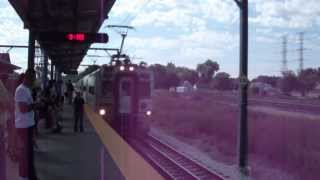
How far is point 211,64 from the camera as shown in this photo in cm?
12669

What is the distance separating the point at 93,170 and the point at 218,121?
66.8ft

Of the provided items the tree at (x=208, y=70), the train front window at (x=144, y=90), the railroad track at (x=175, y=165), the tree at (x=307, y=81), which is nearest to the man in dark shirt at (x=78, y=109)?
the train front window at (x=144, y=90)

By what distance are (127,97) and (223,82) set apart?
89409 mm

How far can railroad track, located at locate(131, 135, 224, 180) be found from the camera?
1399cm

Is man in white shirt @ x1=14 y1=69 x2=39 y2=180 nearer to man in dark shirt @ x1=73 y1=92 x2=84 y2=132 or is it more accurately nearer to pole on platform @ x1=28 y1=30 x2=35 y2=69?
pole on platform @ x1=28 y1=30 x2=35 y2=69

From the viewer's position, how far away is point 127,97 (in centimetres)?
2330

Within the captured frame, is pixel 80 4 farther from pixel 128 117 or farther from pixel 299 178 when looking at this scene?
pixel 299 178

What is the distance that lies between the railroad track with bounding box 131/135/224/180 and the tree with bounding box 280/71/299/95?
7684 cm

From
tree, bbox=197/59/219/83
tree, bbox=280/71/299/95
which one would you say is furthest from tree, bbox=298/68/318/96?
tree, bbox=197/59/219/83

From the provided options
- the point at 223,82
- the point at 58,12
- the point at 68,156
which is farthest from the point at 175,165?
the point at 223,82

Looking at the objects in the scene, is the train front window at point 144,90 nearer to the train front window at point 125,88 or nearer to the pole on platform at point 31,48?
the train front window at point 125,88

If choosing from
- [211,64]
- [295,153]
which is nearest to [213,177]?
[295,153]

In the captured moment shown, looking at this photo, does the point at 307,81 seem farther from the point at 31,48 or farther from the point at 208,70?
the point at 31,48

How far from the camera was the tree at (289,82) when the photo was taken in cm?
9532
